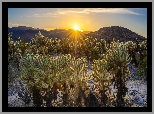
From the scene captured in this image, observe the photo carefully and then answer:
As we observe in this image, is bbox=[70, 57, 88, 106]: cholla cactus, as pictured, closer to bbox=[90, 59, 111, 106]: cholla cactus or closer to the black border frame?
bbox=[90, 59, 111, 106]: cholla cactus

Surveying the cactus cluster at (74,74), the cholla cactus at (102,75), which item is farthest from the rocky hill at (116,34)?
the cholla cactus at (102,75)

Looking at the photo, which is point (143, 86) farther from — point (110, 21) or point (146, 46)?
point (110, 21)

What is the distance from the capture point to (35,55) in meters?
12.8

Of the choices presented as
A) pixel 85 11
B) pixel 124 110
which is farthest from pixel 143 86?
pixel 85 11

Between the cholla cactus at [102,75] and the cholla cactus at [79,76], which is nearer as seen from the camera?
the cholla cactus at [79,76]

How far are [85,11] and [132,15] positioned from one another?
1.52 meters

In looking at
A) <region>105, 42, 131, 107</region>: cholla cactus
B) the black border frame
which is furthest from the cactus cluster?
the black border frame

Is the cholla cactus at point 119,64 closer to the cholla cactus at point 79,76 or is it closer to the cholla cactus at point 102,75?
the cholla cactus at point 102,75

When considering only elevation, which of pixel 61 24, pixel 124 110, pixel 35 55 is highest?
pixel 61 24

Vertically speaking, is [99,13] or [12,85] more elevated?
[99,13]
